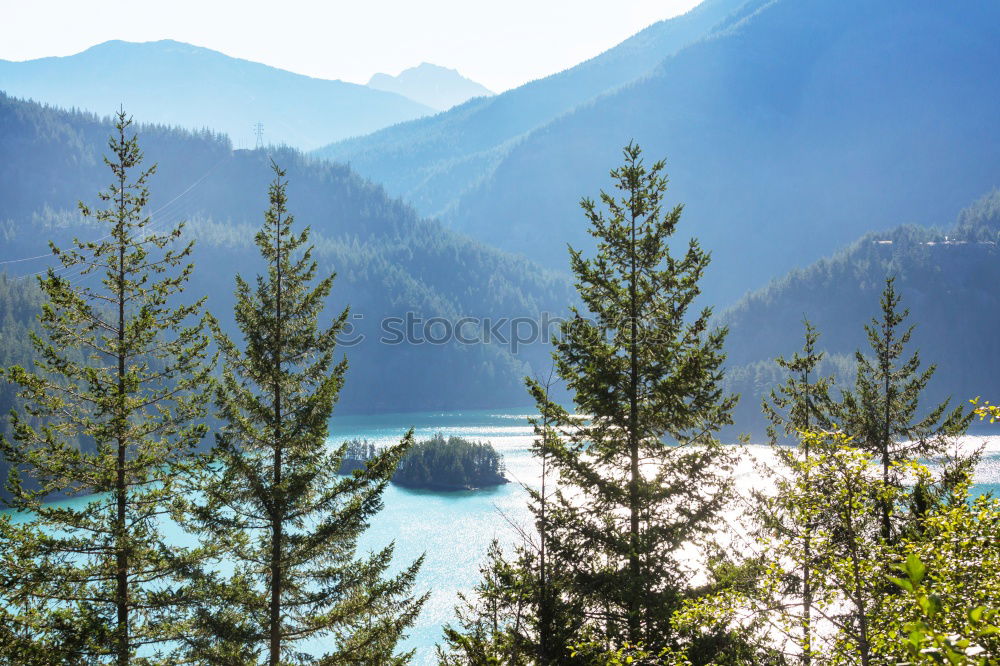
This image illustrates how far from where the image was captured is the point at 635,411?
45.9 ft

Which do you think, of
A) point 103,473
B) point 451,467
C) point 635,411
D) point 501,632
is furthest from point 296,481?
point 451,467

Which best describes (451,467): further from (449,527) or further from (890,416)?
(890,416)

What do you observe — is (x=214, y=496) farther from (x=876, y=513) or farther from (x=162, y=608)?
(x=876, y=513)

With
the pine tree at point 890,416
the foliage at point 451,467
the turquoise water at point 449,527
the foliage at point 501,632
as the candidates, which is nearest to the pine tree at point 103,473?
the foliage at point 501,632

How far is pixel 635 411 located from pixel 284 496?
6.65 m

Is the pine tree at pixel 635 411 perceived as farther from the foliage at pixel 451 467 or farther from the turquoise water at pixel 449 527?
the foliage at pixel 451 467

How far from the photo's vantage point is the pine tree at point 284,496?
1360 cm

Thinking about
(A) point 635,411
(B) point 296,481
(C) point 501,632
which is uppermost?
(A) point 635,411

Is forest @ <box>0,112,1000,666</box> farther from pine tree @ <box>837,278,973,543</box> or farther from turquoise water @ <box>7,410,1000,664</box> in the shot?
turquoise water @ <box>7,410,1000,664</box>

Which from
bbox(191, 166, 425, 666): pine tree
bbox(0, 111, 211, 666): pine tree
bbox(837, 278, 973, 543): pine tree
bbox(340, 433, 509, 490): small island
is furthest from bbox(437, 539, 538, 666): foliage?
bbox(340, 433, 509, 490): small island

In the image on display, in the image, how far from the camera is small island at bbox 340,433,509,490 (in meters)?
106

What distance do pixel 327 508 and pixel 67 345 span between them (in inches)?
223

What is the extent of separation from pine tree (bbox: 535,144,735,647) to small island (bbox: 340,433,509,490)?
304 ft

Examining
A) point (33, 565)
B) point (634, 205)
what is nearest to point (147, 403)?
point (33, 565)
